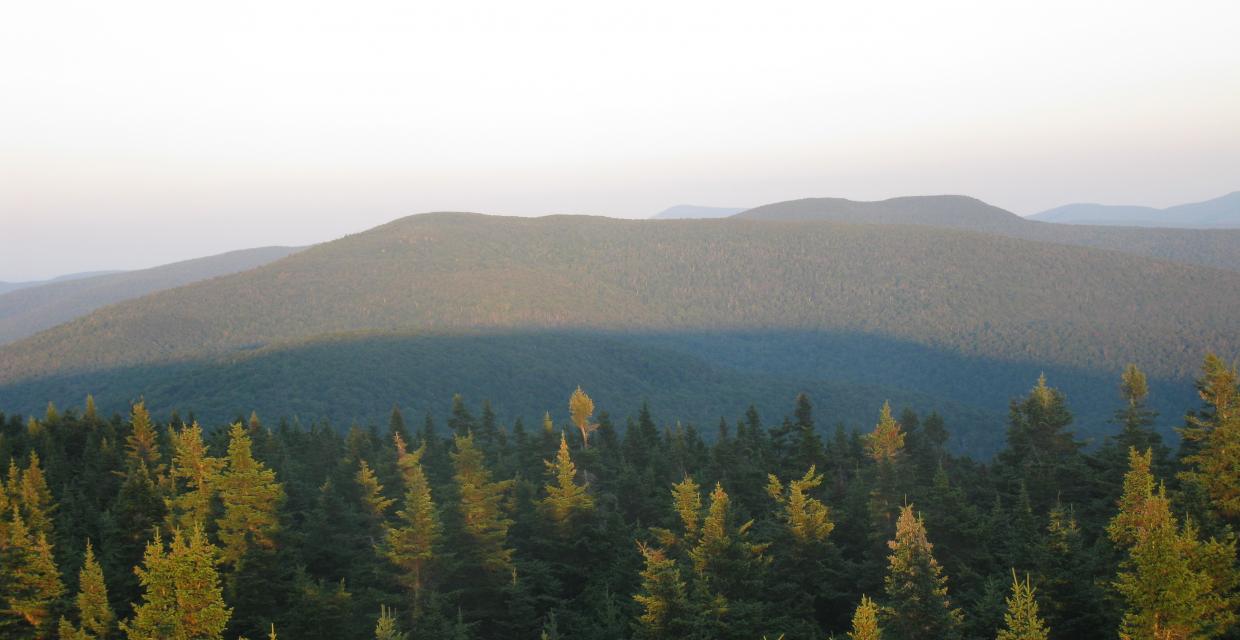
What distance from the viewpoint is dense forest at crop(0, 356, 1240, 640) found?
26.4 metres

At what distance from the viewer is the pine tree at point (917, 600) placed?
87.2 feet

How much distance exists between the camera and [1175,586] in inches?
944

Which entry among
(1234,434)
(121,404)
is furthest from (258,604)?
(121,404)

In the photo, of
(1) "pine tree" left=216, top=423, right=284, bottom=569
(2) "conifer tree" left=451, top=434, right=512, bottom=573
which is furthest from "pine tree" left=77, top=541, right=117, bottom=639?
Result: (2) "conifer tree" left=451, top=434, right=512, bottom=573

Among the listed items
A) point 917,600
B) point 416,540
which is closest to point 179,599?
point 416,540

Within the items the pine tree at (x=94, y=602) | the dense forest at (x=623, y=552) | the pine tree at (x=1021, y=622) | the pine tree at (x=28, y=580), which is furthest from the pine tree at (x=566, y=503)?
the pine tree at (x=1021, y=622)

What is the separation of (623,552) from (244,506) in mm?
16648

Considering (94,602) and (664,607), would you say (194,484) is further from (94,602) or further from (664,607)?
(664,607)

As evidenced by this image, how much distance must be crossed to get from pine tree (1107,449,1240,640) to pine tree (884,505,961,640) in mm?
5001

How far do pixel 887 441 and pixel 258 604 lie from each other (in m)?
34.7

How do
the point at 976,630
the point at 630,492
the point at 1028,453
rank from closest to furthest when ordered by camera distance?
the point at 976,630, the point at 630,492, the point at 1028,453

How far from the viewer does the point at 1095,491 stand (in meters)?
49.9

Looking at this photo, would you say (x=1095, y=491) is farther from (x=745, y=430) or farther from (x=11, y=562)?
(x=11, y=562)

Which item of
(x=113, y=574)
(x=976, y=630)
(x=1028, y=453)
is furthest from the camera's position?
(x=1028, y=453)
